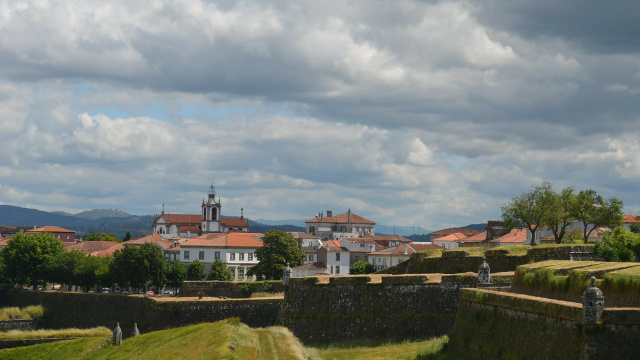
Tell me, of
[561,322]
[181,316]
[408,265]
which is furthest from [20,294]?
[561,322]

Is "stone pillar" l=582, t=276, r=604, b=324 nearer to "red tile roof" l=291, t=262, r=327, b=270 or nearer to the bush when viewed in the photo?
the bush

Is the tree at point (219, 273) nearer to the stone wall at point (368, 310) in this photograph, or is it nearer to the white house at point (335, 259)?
the white house at point (335, 259)

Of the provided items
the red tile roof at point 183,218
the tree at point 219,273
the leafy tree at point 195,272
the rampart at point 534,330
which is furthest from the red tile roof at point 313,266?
the rampart at point 534,330

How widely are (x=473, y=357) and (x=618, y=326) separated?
10.1 metres

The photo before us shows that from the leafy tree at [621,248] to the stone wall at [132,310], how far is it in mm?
28002

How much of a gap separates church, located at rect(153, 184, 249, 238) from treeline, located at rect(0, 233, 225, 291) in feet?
221

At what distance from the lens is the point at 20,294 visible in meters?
101

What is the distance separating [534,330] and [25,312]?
2824 inches

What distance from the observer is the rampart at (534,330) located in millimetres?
28859

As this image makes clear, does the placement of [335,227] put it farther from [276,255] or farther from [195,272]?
[276,255]

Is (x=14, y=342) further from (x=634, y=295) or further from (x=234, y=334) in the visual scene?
(x=634, y=295)

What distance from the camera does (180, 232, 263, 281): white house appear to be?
398 ft

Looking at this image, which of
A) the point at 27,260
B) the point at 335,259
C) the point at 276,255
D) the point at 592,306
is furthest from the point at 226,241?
the point at 592,306

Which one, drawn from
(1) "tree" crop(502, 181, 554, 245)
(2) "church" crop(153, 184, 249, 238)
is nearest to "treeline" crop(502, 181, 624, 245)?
(1) "tree" crop(502, 181, 554, 245)
